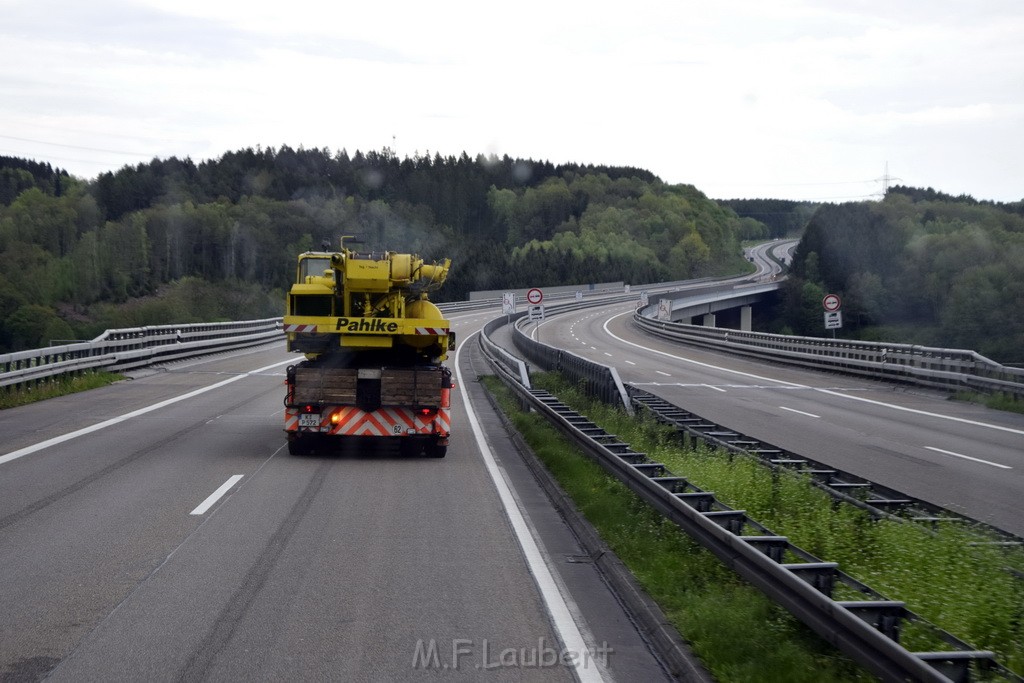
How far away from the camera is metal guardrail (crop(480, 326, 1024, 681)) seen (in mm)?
4348

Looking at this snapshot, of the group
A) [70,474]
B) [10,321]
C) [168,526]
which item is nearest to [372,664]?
[168,526]

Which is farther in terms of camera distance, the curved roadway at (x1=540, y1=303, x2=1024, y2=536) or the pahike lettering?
the pahike lettering

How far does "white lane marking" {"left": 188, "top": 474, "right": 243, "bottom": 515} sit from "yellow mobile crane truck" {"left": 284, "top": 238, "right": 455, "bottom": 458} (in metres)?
2.12

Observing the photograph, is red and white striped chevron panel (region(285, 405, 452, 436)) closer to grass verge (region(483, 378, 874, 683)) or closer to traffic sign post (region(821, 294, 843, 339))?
grass verge (region(483, 378, 874, 683))

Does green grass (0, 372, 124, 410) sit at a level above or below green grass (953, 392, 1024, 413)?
above

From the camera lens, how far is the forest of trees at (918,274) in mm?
75125

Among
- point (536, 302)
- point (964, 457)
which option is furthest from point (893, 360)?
point (964, 457)

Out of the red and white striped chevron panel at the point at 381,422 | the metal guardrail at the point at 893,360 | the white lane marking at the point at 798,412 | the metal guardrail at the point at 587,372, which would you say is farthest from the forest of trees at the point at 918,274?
the red and white striped chevron panel at the point at 381,422

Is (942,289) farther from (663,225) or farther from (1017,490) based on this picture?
(663,225)

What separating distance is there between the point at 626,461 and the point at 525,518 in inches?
47.1

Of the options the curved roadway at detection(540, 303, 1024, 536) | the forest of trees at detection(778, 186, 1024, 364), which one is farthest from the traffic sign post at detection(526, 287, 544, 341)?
the forest of trees at detection(778, 186, 1024, 364)

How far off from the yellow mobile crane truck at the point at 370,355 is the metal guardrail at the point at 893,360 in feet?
54.0

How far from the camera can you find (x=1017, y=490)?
12.5 m

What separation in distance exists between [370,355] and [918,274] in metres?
89.2
